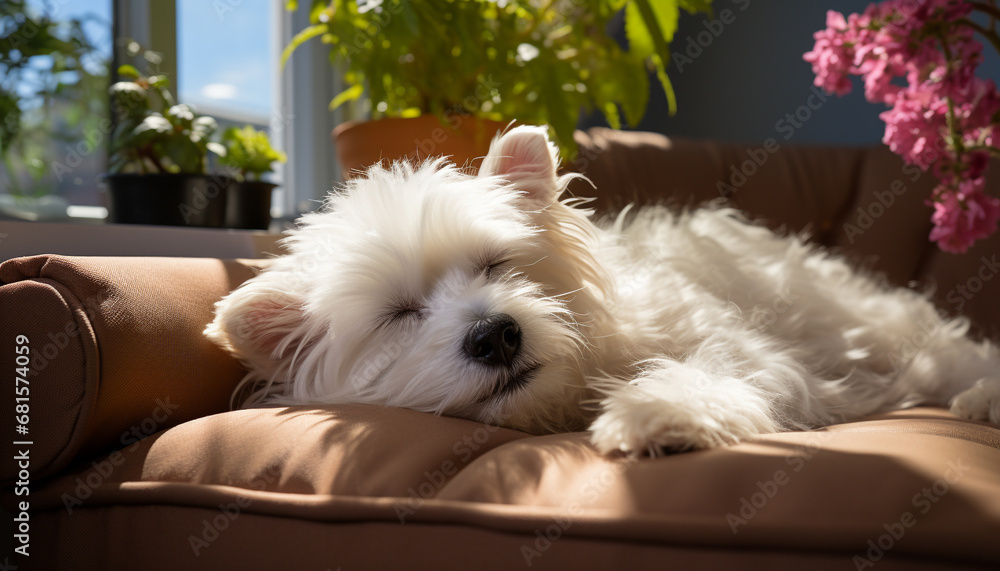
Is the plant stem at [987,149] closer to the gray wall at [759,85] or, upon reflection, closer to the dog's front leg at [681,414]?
the dog's front leg at [681,414]

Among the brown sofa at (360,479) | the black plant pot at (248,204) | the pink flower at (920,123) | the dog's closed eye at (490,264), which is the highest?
the pink flower at (920,123)

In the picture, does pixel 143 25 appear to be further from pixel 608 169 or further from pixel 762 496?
pixel 762 496

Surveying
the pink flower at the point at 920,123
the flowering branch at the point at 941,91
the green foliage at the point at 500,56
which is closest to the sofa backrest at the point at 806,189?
the green foliage at the point at 500,56

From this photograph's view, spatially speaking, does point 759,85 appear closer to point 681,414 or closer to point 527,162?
point 527,162

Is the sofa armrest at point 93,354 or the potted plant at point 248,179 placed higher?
the potted plant at point 248,179

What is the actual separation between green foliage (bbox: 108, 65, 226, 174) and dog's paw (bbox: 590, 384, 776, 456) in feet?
5.37

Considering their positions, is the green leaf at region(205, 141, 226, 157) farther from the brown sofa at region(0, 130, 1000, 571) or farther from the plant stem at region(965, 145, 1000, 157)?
the plant stem at region(965, 145, 1000, 157)

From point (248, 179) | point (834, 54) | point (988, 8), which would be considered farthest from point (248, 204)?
point (988, 8)

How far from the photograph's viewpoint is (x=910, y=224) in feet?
8.27

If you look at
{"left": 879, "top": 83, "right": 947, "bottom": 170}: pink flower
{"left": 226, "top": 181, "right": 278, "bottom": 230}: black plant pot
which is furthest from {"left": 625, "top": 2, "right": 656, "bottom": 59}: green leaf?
{"left": 226, "top": 181, "right": 278, "bottom": 230}: black plant pot

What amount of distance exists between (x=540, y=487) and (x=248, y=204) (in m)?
1.78

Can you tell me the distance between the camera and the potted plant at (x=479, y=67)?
2.10 m

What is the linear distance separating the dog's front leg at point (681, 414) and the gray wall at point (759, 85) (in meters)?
3.02

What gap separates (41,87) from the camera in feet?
7.77
